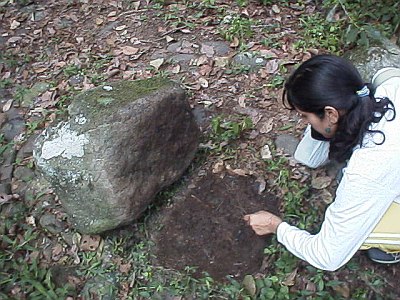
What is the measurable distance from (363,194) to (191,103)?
1.80m

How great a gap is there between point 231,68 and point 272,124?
61 cm

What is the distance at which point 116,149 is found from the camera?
3.06m

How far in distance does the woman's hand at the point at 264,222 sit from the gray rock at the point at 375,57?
1.14 meters

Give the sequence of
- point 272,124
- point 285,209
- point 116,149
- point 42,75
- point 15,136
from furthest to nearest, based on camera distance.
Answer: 1. point 42,75
2. point 15,136
3. point 272,124
4. point 285,209
5. point 116,149

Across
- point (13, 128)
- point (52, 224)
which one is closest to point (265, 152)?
point (52, 224)

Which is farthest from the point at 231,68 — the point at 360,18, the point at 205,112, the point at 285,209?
the point at 285,209

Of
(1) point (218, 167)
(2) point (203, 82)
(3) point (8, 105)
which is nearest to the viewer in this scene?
(1) point (218, 167)

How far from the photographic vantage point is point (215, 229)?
3.26 metres

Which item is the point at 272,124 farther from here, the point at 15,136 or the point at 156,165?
the point at 15,136

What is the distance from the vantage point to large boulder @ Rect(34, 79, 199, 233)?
121 inches

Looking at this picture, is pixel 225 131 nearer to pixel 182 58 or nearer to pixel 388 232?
pixel 182 58

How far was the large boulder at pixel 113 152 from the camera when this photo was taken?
306 centimetres

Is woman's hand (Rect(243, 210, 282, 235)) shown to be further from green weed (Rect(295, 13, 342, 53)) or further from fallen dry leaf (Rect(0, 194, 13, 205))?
green weed (Rect(295, 13, 342, 53))

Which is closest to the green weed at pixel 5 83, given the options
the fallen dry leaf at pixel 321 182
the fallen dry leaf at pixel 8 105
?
the fallen dry leaf at pixel 8 105
